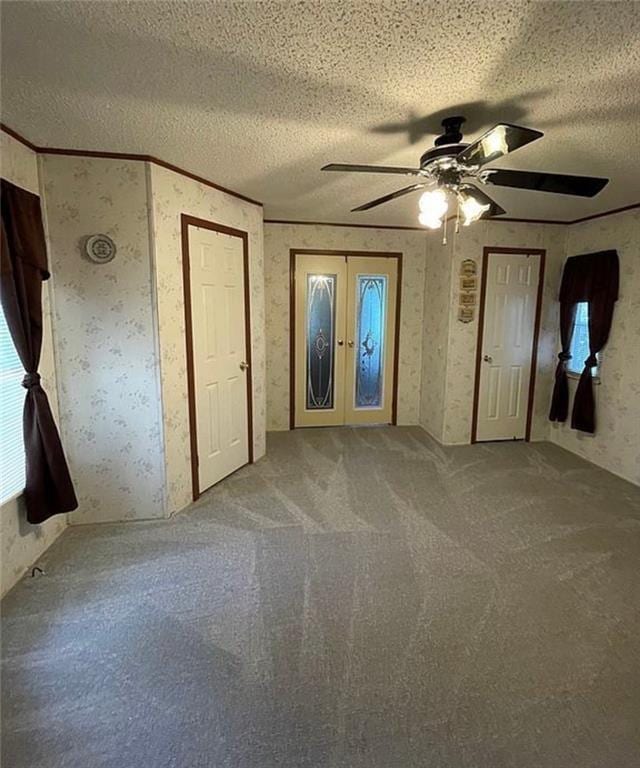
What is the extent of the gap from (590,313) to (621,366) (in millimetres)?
541

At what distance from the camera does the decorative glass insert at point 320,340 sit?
15.4 ft

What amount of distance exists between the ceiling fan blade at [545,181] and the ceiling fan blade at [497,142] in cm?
23

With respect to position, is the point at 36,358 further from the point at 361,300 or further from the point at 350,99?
the point at 361,300

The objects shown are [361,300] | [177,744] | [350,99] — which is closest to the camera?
[177,744]

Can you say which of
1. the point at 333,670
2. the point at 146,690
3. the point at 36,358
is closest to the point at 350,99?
the point at 36,358

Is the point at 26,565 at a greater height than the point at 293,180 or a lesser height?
lesser

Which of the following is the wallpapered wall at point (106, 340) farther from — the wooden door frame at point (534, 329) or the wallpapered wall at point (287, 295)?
the wooden door frame at point (534, 329)

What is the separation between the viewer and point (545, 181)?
1.91 metres

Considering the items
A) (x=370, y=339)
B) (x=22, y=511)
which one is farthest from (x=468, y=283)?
(x=22, y=511)

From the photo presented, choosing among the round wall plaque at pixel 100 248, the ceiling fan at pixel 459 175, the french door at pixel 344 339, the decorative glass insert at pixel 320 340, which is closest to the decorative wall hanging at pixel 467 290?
the french door at pixel 344 339

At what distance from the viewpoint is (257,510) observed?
3084 millimetres

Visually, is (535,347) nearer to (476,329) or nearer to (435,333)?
(476,329)

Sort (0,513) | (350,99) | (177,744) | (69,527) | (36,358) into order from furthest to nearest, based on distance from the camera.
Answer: (69,527) < (36,358) < (0,513) < (350,99) < (177,744)

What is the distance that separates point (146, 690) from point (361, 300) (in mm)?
3920
